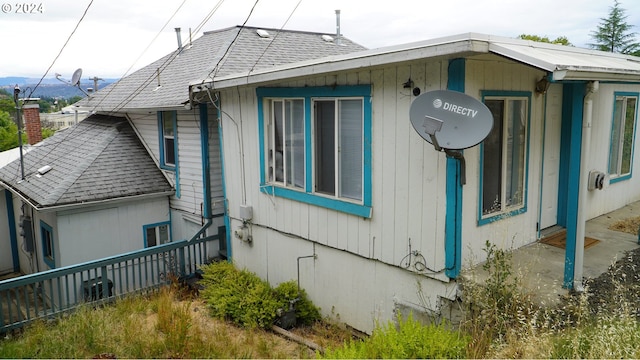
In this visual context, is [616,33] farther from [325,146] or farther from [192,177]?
[325,146]

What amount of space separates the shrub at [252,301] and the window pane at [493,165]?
10.4ft

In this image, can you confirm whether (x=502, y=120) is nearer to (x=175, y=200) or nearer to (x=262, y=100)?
(x=262, y=100)

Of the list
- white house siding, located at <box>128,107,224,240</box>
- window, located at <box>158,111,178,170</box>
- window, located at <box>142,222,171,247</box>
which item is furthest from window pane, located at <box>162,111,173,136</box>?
window, located at <box>142,222,171,247</box>

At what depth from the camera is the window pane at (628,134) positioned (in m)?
8.54

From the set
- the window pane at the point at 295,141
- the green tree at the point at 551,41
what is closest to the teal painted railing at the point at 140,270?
the window pane at the point at 295,141

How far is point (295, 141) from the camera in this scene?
718 centimetres

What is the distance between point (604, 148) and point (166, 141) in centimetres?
886

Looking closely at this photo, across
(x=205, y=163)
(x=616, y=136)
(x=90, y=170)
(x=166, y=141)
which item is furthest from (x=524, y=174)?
(x=90, y=170)

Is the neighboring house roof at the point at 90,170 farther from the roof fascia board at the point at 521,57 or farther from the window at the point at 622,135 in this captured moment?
the window at the point at 622,135

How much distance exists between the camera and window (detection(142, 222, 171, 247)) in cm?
1048

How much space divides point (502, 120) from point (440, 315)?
2471 mm

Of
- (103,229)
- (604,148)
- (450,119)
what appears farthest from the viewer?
(103,229)

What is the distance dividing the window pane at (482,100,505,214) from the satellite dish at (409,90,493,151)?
3.38 feet

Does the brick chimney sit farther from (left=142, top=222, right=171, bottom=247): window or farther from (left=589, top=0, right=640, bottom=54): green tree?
(left=589, top=0, right=640, bottom=54): green tree
